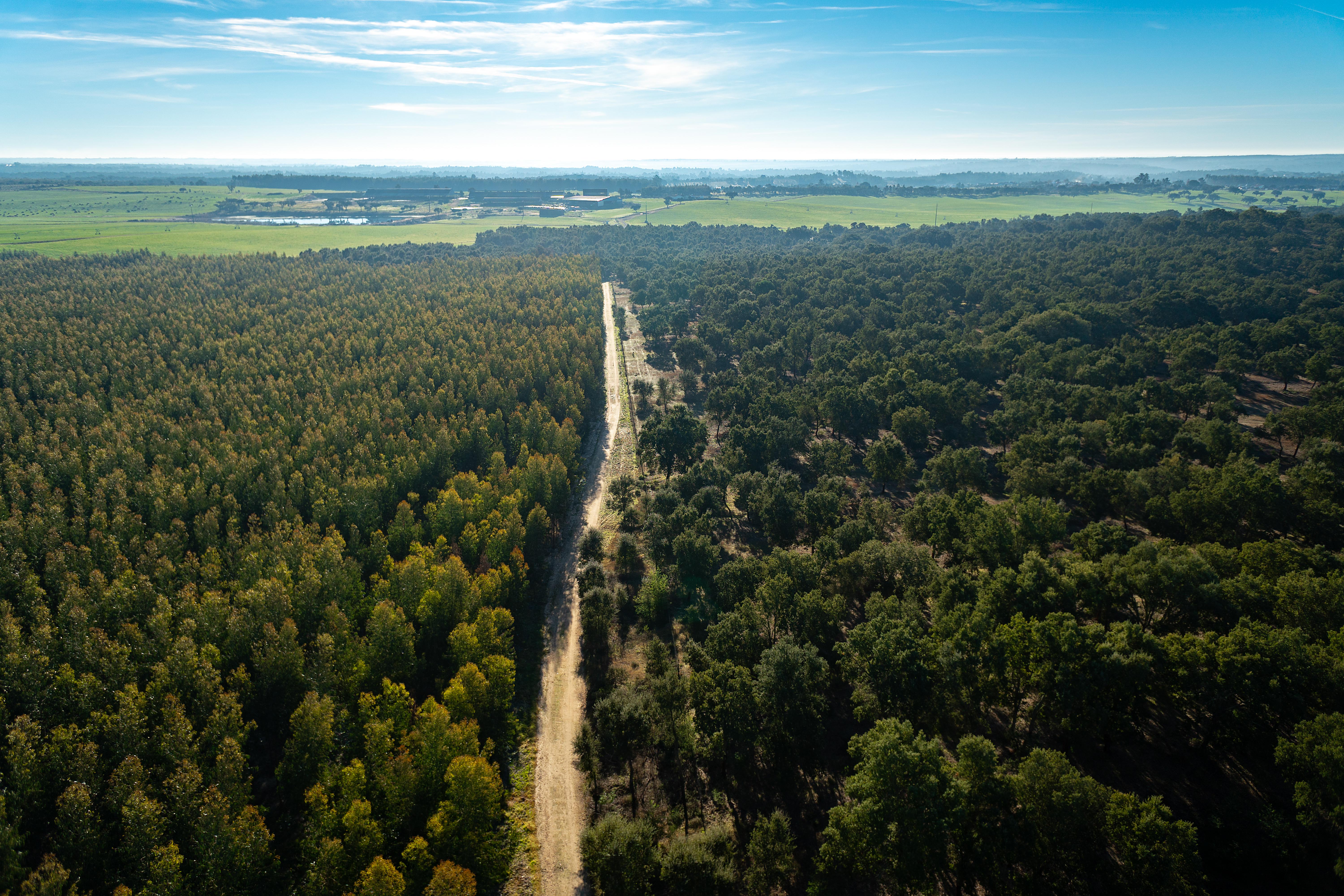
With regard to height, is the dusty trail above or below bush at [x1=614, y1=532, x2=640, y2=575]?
below

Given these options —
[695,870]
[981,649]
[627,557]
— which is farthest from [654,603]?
[981,649]

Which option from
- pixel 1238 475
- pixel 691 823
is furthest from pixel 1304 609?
pixel 691 823

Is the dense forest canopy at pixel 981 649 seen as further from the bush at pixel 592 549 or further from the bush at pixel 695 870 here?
the bush at pixel 592 549

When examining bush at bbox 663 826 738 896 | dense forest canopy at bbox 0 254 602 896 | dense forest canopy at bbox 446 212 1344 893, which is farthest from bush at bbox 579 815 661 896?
dense forest canopy at bbox 0 254 602 896

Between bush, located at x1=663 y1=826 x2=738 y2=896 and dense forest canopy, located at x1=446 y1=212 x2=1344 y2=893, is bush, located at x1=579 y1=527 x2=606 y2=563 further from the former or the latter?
bush, located at x1=663 y1=826 x2=738 y2=896

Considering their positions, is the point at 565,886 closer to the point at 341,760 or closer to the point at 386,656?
the point at 341,760
